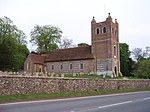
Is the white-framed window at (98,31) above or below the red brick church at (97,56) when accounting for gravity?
above

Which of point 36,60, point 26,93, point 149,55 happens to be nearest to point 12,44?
point 36,60

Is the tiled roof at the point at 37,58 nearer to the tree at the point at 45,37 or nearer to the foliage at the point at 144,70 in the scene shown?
the tree at the point at 45,37

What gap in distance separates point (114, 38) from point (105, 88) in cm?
2658

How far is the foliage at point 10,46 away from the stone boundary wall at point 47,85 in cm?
2747

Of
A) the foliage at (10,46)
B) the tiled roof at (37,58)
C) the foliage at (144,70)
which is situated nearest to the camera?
the foliage at (10,46)

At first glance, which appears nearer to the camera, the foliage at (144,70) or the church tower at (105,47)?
the church tower at (105,47)

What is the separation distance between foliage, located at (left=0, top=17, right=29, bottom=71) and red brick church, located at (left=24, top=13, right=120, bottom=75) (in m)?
4.66

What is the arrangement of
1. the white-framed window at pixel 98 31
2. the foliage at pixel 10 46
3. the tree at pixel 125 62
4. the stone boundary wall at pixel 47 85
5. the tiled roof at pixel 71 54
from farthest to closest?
the tree at pixel 125 62
the tiled roof at pixel 71 54
the white-framed window at pixel 98 31
the foliage at pixel 10 46
the stone boundary wall at pixel 47 85

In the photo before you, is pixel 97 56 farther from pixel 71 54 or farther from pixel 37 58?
pixel 37 58

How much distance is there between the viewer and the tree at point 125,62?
77.6 meters

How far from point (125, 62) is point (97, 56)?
78.6ft

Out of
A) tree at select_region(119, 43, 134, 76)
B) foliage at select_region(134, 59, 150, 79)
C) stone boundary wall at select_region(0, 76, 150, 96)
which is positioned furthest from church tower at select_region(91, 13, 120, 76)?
tree at select_region(119, 43, 134, 76)

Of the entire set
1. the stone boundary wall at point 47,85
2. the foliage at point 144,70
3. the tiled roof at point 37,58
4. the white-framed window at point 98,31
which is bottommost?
the stone boundary wall at point 47,85

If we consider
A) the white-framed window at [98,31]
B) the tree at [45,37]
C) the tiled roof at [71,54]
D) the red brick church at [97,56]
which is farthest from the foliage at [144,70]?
the tree at [45,37]
